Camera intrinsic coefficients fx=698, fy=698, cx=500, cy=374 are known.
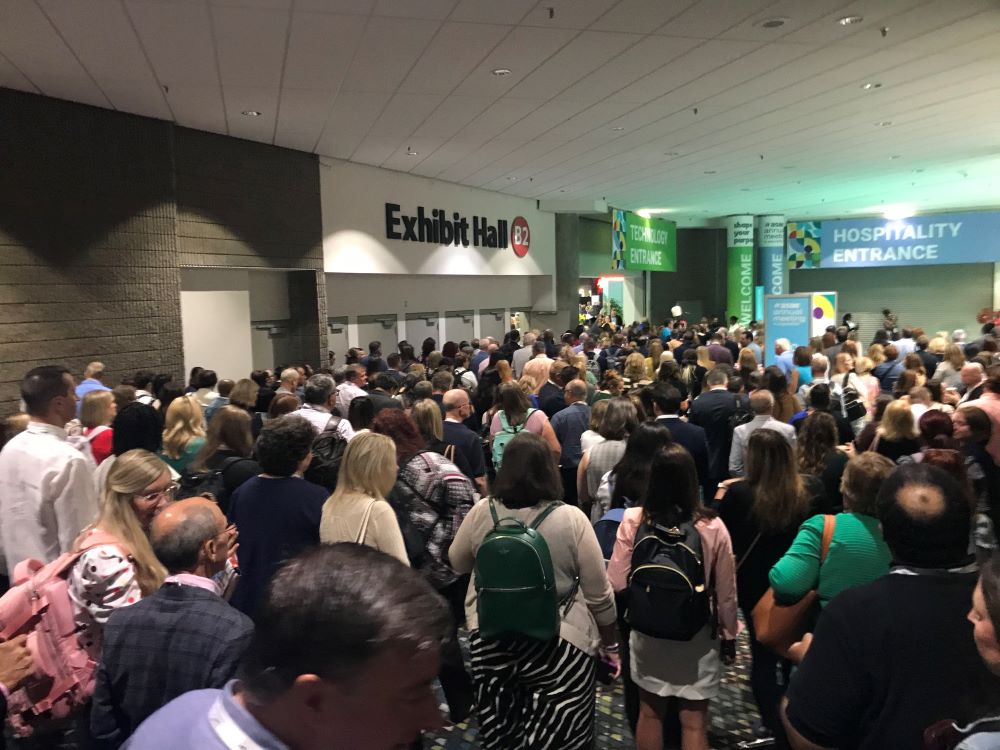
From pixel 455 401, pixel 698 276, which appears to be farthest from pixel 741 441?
pixel 698 276

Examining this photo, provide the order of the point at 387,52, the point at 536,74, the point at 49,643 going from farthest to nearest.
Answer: the point at 536,74
the point at 387,52
the point at 49,643

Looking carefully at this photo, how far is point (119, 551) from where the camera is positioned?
2277 mm

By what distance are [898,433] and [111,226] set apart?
289 inches

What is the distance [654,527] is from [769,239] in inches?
794

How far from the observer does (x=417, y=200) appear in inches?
482

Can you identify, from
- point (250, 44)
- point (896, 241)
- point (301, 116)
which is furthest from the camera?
point (896, 241)

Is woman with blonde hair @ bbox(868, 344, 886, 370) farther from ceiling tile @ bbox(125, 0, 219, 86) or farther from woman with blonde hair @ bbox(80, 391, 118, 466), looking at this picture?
woman with blonde hair @ bbox(80, 391, 118, 466)

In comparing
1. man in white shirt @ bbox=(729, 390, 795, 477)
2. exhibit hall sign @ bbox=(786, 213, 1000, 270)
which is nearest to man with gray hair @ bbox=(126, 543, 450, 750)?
man in white shirt @ bbox=(729, 390, 795, 477)

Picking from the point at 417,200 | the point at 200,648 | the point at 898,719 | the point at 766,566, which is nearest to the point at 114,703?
the point at 200,648

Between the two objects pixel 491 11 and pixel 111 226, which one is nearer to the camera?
pixel 491 11

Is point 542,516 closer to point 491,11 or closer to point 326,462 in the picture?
point 326,462

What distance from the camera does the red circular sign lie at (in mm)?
15484

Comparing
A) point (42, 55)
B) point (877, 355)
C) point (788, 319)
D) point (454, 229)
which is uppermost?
point (42, 55)

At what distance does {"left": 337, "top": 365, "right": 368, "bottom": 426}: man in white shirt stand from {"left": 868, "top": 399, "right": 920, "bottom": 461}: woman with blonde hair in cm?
382
